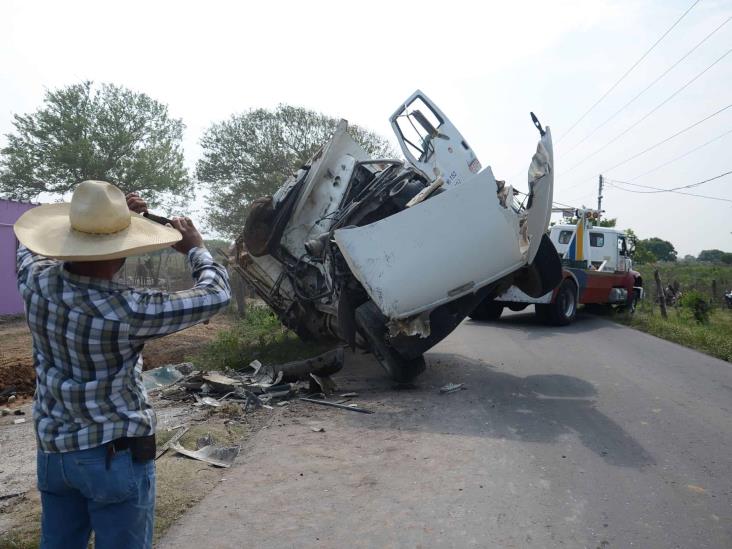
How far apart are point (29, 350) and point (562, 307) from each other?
10952 millimetres

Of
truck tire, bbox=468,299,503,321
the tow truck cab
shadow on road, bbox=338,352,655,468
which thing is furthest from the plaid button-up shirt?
the tow truck cab

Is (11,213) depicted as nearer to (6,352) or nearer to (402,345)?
(6,352)

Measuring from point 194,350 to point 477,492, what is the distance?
773 cm

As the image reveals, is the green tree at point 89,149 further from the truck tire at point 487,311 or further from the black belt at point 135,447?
the black belt at point 135,447

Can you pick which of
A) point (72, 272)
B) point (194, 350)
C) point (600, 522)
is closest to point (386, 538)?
point (600, 522)

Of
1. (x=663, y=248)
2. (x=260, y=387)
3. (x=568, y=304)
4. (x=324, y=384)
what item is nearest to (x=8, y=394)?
(x=260, y=387)

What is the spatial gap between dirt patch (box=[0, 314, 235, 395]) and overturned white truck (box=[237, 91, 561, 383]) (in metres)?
2.29

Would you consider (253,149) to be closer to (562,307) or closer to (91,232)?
(562,307)

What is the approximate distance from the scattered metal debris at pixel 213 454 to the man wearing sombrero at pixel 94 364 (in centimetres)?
256

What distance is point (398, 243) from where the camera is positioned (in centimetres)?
655

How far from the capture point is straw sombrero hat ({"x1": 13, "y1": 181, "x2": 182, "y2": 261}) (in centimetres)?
216

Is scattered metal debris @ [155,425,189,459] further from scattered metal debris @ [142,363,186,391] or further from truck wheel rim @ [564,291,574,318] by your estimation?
truck wheel rim @ [564,291,574,318]

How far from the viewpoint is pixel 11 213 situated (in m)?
16.8

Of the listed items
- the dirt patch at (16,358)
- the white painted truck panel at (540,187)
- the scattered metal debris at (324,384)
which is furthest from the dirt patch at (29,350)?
the white painted truck panel at (540,187)
